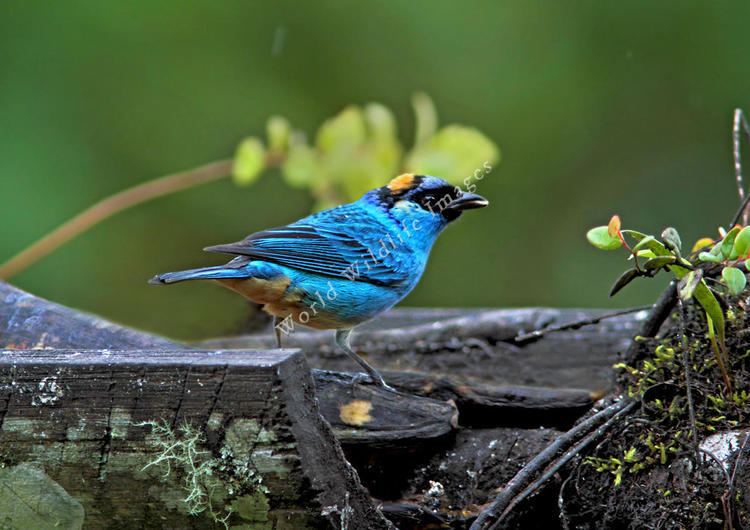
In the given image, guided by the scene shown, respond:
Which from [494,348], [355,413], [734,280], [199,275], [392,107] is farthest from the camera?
[392,107]

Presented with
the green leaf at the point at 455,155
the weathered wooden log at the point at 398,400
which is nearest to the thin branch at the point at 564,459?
the weathered wooden log at the point at 398,400

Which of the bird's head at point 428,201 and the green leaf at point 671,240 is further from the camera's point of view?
the bird's head at point 428,201

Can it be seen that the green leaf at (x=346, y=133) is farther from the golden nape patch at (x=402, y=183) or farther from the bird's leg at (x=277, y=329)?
the bird's leg at (x=277, y=329)

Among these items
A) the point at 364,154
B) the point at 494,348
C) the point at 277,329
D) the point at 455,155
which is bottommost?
the point at 277,329

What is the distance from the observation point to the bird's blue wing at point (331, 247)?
3.95 metres

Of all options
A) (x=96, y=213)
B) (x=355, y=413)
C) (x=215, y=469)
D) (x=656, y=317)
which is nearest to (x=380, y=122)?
(x=96, y=213)

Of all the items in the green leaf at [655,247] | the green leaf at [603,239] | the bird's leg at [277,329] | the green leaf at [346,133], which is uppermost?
the green leaf at [655,247]

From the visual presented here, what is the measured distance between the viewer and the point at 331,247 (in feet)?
13.6

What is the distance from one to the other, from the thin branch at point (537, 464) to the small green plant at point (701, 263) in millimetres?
301

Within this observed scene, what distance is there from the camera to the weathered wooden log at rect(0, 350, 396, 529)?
200cm

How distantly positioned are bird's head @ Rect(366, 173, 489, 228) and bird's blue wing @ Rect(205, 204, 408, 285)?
0.14 metres

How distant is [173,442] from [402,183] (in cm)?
263

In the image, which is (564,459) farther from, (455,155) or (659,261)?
(455,155)

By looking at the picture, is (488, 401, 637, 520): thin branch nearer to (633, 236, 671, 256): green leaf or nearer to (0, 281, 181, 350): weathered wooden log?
(633, 236, 671, 256): green leaf
